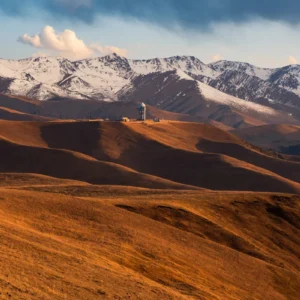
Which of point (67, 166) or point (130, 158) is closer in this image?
point (67, 166)

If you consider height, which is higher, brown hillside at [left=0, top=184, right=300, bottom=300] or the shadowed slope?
brown hillside at [left=0, top=184, right=300, bottom=300]

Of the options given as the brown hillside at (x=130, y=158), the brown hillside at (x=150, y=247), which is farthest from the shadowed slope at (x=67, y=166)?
the brown hillside at (x=150, y=247)

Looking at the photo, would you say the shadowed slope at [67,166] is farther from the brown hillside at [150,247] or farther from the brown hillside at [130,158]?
the brown hillside at [150,247]

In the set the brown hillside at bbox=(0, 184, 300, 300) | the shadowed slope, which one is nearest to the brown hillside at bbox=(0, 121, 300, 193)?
the shadowed slope

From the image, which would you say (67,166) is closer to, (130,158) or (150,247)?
(130,158)

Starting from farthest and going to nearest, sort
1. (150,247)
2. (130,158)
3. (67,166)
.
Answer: (130,158) → (67,166) → (150,247)

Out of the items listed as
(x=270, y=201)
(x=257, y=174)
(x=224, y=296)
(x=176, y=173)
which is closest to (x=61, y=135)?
(x=176, y=173)

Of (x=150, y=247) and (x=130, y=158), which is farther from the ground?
(x=150, y=247)

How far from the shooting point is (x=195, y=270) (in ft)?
156

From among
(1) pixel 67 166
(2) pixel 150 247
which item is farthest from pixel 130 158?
(2) pixel 150 247

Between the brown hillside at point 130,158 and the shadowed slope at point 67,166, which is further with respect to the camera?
the brown hillside at point 130,158

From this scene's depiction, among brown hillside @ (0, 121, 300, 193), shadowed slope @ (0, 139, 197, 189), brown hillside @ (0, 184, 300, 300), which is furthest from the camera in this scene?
brown hillside @ (0, 121, 300, 193)

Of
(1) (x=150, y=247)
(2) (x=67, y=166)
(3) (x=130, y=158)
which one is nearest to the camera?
(1) (x=150, y=247)

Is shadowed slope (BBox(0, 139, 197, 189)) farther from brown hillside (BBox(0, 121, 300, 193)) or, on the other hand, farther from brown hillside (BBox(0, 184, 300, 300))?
brown hillside (BBox(0, 184, 300, 300))
